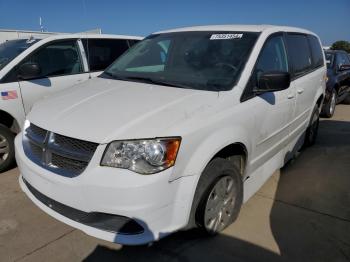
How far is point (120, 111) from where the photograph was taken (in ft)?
8.78

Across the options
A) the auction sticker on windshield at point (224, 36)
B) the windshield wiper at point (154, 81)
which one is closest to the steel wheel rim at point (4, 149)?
the windshield wiper at point (154, 81)

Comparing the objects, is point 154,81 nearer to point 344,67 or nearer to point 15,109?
point 15,109

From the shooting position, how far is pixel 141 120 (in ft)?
→ 8.18

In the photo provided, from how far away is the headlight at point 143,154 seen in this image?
7.66ft

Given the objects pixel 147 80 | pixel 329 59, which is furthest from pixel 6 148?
pixel 329 59

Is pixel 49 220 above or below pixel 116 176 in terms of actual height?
below

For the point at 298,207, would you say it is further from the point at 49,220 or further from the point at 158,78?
Answer: the point at 49,220

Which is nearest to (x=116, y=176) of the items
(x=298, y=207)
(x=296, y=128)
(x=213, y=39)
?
(x=213, y=39)

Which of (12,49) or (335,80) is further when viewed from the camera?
(335,80)

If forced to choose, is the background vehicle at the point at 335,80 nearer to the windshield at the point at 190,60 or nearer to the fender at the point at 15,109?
the windshield at the point at 190,60

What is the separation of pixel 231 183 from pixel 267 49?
4.76ft

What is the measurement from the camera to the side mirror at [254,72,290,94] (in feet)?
9.98

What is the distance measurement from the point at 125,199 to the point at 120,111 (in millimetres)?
730

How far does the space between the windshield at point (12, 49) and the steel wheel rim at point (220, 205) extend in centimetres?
335
